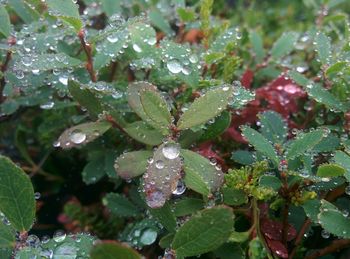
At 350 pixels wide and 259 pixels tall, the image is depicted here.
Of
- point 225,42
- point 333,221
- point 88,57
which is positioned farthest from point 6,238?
point 225,42

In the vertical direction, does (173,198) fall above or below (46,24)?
below

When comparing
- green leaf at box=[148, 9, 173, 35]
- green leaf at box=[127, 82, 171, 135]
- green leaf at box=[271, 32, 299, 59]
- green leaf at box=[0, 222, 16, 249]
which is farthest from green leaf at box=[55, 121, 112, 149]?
green leaf at box=[271, 32, 299, 59]

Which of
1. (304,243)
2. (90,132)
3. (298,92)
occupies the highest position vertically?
(90,132)

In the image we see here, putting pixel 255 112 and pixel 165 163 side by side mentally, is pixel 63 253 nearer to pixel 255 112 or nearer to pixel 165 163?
pixel 165 163

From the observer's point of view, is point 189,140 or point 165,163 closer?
point 165,163

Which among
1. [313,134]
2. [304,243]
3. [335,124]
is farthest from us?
[335,124]

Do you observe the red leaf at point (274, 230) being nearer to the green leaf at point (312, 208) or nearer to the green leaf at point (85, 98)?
the green leaf at point (312, 208)

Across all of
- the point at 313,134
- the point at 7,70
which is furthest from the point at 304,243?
the point at 7,70

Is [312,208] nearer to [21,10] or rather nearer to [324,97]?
[324,97]

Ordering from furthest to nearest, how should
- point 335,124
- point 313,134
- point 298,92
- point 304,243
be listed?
1. point 298,92
2. point 335,124
3. point 304,243
4. point 313,134
